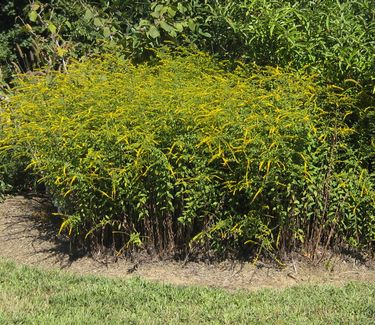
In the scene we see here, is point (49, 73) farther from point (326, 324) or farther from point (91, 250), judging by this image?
point (326, 324)

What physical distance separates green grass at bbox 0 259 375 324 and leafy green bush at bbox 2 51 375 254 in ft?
1.73

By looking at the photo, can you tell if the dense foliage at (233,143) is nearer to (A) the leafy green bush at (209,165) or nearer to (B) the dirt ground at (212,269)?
(A) the leafy green bush at (209,165)

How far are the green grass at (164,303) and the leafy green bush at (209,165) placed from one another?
0.53 m

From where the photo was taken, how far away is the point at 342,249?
20.6ft

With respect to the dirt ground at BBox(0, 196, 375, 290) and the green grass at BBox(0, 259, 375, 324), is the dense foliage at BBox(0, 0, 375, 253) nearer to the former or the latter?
the dirt ground at BBox(0, 196, 375, 290)

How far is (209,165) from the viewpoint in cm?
591

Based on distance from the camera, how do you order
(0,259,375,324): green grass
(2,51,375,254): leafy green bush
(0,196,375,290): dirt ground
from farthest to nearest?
1. (0,196,375,290): dirt ground
2. (2,51,375,254): leafy green bush
3. (0,259,375,324): green grass

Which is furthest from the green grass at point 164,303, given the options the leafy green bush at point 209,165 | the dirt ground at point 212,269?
the leafy green bush at point 209,165

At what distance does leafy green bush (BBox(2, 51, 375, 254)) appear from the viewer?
5723 millimetres

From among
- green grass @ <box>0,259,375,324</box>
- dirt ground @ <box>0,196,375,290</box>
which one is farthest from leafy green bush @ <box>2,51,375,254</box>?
green grass @ <box>0,259,375,324</box>

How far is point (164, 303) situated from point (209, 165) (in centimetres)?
121

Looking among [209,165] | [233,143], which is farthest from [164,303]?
[233,143]

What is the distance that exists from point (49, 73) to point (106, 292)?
9.49 ft

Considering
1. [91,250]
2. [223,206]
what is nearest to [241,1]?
[223,206]
